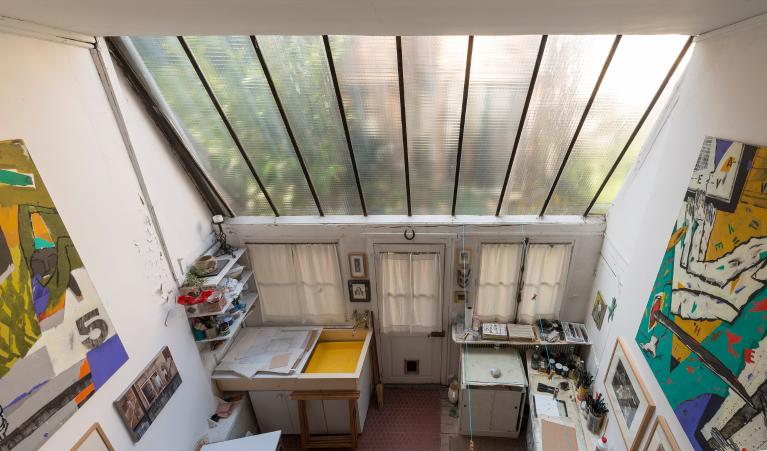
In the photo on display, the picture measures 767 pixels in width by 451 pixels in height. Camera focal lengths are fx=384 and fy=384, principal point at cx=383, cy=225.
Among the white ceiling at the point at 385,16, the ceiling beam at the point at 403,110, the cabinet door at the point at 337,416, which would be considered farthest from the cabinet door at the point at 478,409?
the white ceiling at the point at 385,16

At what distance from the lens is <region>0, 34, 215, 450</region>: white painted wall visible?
7.37ft

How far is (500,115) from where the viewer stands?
123 inches

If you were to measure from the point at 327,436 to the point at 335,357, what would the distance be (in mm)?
920

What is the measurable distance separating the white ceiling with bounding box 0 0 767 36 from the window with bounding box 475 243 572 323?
2.45 meters

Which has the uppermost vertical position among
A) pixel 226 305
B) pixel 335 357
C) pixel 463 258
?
pixel 463 258

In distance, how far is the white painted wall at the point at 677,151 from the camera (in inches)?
74.2

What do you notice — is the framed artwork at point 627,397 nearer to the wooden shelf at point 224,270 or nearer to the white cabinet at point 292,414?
the white cabinet at point 292,414

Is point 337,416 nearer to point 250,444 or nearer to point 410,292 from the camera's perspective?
point 250,444

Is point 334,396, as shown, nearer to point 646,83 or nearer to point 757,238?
point 757,238

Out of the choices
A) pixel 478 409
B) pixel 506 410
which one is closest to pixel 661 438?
Result: pixel 506 410

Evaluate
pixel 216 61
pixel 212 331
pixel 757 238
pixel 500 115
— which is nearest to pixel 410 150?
pixel 500 115

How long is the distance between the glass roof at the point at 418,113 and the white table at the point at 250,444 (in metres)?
2.36

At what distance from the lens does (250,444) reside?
3.63 metres

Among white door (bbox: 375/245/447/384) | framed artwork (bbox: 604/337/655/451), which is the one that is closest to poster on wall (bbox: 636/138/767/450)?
framed artwork (bbox: 604/337/655/451)
